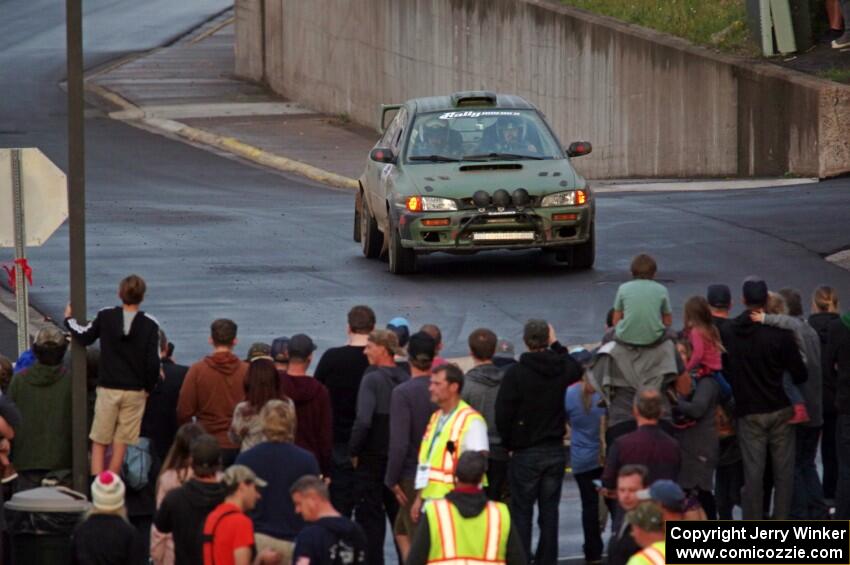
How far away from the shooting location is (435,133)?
21.3 metres

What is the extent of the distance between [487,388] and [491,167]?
29.9 feet

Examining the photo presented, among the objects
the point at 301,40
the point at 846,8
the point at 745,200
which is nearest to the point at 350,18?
the point at 301,40

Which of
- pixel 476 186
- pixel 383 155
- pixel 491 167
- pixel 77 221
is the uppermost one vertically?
pixel 383 155

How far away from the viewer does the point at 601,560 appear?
1190cm

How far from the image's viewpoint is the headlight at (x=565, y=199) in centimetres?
2016

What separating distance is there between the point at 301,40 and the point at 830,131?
1998cm

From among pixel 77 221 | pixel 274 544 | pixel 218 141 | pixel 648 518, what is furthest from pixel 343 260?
pixel 218 141

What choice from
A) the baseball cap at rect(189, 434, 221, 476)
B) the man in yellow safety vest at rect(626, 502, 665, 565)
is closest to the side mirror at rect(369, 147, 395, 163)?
the baseball cap at rect(189, 434, 221, 476)

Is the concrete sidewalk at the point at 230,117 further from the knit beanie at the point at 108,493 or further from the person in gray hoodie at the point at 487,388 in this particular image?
the knit beanie at the point at 108,493

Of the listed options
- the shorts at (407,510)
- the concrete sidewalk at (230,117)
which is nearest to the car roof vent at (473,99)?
the concrete sidewalk at (230,117)

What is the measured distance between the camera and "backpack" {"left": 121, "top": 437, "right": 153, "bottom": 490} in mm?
11375

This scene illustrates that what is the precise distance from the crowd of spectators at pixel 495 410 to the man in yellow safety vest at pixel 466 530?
137 centimetres

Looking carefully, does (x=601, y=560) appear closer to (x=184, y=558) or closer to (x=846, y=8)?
(x=184, y=558)

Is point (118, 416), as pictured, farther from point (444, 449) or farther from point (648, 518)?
point (648, 518)
